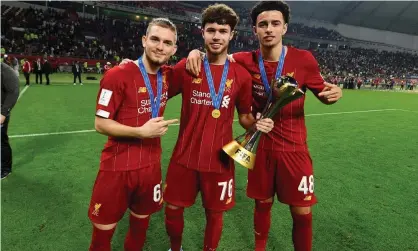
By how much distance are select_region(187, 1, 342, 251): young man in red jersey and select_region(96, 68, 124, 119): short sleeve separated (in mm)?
1184

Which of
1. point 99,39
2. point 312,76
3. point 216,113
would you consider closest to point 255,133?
point 216,113

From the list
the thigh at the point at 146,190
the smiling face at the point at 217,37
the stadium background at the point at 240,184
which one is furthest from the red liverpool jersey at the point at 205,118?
the stadium background at the point at 240,184

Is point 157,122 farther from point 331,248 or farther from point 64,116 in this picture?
point 64,116


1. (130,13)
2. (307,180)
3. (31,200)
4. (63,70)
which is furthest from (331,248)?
(130,13)

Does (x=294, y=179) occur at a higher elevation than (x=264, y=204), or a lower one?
higher

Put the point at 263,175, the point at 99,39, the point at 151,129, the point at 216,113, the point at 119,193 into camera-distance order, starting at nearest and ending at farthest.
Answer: the point at 151,129, the point at 119,193, the point at 216,113, the point at 263,175, the point at 99,39

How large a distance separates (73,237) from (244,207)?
6.95ft

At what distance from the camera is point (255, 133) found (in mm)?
2461

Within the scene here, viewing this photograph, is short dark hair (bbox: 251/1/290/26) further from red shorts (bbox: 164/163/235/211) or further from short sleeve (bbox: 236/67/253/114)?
red shorts (bbox: 164/163/235/211)

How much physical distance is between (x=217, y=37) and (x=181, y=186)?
125 centimetres

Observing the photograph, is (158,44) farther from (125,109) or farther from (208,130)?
(208,130)

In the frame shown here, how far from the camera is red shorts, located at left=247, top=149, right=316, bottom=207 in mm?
2695

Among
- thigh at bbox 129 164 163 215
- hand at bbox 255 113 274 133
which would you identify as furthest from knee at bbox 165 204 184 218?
hand at bbox 255 113 274 133

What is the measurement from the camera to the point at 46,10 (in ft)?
113
